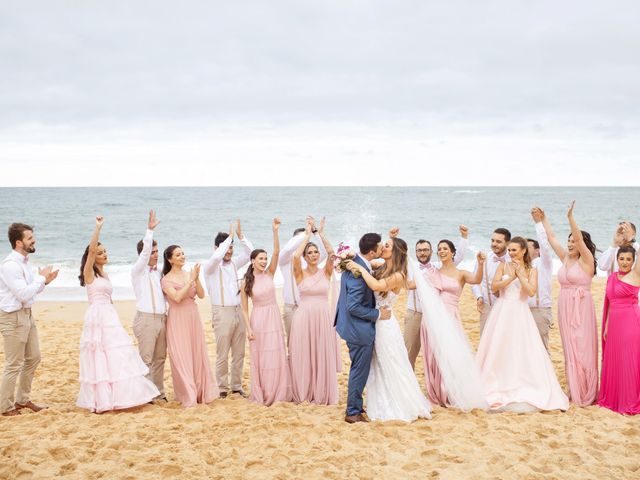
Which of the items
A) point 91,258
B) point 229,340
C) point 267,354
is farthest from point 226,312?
point 91,258

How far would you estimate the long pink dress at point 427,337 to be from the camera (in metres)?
6.78

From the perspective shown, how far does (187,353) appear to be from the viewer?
6941 millimetres

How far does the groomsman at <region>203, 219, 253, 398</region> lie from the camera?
24.3 ft

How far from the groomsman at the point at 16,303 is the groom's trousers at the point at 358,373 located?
11.2ft

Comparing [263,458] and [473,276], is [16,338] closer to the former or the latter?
[263,458]

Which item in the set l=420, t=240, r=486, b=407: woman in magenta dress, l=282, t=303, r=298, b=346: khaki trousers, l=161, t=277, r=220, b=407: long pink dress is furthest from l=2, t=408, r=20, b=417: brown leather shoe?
l=420, t=240, r=486, b=407: woman in magenta dress

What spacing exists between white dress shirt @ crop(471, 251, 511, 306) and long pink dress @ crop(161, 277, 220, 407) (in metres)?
3.43

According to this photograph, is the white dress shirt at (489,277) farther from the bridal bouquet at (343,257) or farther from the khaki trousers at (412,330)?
the bridal bouquet at (343,257)

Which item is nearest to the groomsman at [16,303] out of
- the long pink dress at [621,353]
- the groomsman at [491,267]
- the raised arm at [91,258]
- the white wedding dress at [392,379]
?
the raised arm at [91,258]

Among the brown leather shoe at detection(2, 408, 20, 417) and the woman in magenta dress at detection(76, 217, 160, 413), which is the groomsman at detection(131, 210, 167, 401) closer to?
the woman in magenta dress at detection(76, 217, 160, 413)

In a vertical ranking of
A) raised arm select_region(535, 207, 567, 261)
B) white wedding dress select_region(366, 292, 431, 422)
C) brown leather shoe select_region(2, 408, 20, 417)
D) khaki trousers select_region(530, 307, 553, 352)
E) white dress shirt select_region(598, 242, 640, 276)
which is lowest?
brown leather shoe select_region(2, 408, 20, 417)

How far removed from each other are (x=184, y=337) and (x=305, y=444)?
7.11ft

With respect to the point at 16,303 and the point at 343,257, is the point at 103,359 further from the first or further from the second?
the point at 343,257

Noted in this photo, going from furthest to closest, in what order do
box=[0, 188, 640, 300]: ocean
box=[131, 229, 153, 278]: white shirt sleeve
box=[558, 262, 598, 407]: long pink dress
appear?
box=[0, 188, 640, 300]: ocean, box=[558, 262, 598, 407]: long pink dress, box=[131, 229, 153, 278]: white shirt sleeve
